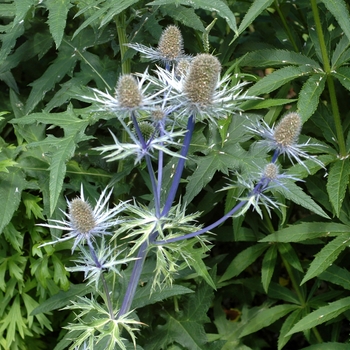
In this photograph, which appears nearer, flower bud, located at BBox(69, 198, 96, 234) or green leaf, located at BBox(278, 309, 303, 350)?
flower bud, located at BBox(69, 198, 96, 234)

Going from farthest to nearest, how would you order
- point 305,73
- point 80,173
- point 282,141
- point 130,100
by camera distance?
point 80,173 < point 305,73 < point 282,141 < point 130,100

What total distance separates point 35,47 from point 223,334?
1.34 m

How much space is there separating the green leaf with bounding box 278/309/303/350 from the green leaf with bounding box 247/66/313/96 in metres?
0.86

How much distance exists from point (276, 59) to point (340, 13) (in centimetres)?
34

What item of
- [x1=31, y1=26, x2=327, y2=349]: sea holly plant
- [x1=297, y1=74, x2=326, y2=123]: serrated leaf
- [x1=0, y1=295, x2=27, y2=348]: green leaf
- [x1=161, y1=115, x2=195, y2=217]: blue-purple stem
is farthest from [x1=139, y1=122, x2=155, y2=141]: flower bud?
[x1=0, y1=295, x2=27, y2=348]: green leaf

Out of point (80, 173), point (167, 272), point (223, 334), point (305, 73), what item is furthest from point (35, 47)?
point (223, 334)

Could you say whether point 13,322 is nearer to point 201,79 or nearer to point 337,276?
point 337,276

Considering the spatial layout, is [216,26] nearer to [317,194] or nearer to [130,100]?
[317,194]

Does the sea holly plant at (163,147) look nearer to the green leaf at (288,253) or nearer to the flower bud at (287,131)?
the flower bud at (287,131)

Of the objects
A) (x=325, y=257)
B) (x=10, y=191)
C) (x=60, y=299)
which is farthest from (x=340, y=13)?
(x=60, y=299)

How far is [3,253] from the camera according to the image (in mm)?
1876

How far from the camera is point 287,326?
1928 millimetres

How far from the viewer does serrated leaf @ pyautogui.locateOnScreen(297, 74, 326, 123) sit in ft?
5.22

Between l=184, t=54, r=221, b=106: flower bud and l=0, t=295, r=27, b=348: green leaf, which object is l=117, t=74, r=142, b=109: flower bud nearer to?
l=184, t=54, r=221, b=106: flower bud
